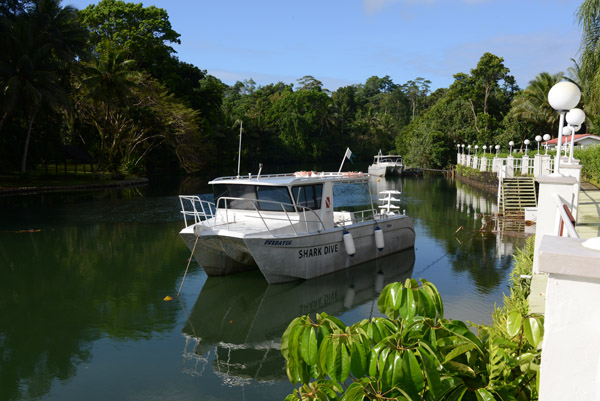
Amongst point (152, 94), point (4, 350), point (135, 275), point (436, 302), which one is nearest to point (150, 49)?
point (152, 94)

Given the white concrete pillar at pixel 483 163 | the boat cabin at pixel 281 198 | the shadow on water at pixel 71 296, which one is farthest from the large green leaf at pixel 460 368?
the white concrete pillar at pixel 483 163

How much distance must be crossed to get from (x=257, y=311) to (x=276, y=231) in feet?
6.76

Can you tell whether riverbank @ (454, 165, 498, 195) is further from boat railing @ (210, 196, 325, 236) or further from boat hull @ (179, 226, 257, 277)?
boat hull @ (179, 226, 257, 277)

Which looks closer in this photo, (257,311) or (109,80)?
(257,311)

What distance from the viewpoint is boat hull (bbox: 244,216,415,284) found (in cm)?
1223

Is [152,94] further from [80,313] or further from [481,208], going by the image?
[80,313]

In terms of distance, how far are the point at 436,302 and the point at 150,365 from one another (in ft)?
21.0

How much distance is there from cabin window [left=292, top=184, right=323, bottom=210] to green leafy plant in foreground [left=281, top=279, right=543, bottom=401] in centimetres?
986

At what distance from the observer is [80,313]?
1113 cm

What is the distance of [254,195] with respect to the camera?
1348 cm

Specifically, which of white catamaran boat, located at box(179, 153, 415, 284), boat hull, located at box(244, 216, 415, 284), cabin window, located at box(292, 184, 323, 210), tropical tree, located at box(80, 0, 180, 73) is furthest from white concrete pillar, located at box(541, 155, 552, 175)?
tropical tree, located at box(80, 0, 180, 73)

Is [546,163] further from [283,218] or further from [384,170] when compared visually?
[384,170]

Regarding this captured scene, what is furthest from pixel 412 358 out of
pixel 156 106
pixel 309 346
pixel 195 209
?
pixel 156 106

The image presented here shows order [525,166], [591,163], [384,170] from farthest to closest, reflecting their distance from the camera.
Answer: [384,170] → [525,166] → [591,163]
